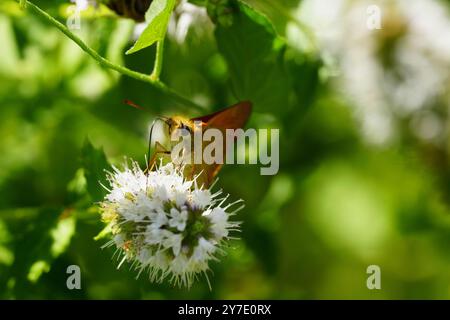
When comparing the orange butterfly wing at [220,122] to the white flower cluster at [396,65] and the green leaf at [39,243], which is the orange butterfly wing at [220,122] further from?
the white flower cluster at [396,65]

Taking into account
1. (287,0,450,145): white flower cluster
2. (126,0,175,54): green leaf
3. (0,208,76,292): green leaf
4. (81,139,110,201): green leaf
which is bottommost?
(0,208,76,292): green leaf

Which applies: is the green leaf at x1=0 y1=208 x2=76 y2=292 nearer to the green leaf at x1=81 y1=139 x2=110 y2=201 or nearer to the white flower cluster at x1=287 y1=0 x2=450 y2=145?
the green leaf at x1=81 y1=139 x2=110 y2=201

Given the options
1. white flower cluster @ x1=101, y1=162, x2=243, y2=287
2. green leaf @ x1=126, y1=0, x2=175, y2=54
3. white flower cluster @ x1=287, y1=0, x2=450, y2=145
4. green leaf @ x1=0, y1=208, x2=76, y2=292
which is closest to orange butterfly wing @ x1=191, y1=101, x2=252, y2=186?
white flower cluster @ x1=101, y1=162, x2=243, y2=287

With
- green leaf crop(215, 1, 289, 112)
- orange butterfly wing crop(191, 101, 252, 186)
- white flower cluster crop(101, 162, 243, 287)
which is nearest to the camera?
white flower cluster crop(101, 162, 243, 287)

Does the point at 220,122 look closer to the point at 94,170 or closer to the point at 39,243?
the point at 94,170

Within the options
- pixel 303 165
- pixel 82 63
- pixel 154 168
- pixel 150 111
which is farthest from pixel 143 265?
pixel 303 165

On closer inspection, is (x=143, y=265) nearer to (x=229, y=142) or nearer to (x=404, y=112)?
(x=229, y=142)
